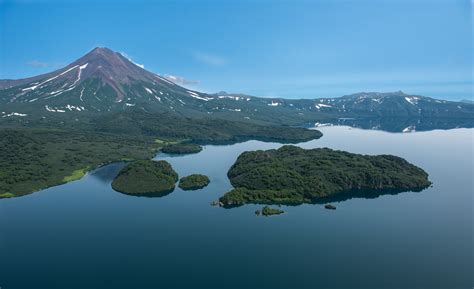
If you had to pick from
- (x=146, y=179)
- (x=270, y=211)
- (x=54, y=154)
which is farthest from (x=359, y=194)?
(x=54, y=154)

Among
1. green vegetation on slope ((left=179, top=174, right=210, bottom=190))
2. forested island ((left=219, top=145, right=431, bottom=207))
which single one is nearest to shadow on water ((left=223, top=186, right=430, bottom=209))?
forested island ((left=219, top=145, right=431, bottom=207))

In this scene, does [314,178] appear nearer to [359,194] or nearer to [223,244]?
[359,194]

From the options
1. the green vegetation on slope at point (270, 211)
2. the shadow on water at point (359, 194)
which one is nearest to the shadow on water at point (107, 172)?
the green vegetation on slope at point (270, 211)

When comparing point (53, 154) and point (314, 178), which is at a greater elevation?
point (53, 154)

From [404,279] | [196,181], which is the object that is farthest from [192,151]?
[404,279]

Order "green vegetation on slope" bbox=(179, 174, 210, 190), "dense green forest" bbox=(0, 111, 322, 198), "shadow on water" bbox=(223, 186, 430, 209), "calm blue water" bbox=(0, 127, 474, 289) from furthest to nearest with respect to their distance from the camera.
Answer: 1. "dense green forest" bbox=(0, 111, 322, 198)
2. "green vegetation on slope" bbox=(179, 174, 210, 190)
3. "shadow on water" bbox=(223, 186, 430, 209)
4. "calm blue water" bbox=(0, 127, 474, 289)

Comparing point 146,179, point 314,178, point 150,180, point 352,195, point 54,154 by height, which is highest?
point 54,154

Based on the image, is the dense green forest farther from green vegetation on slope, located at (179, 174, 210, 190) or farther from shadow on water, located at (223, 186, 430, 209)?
shadow on water, located at (223, 186, 430, 209)
